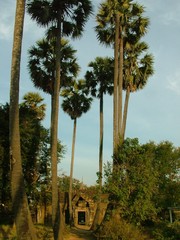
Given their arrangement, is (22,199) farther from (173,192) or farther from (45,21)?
(173,192)

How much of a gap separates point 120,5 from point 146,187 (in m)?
14.2

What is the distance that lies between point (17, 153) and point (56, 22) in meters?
11.0

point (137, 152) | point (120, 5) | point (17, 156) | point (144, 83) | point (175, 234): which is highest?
point (120, 5)

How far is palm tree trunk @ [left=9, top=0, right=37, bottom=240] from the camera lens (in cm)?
1117

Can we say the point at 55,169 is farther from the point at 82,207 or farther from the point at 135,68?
the point at 82,207

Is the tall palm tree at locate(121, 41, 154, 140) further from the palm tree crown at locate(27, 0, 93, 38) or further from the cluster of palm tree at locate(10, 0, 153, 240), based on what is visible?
the palm tree crown at locate(27, 0, 93, 38)

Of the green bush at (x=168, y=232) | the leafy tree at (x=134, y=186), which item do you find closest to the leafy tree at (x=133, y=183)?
Answer: the leafy tree at (x=134, y=186)

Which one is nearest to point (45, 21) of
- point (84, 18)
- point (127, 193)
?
point (84, 18)

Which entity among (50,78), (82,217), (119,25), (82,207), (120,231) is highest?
(119,25)

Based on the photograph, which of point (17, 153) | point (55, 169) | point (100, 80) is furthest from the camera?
point (100, 80)

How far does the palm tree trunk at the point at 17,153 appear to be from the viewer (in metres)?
11.2

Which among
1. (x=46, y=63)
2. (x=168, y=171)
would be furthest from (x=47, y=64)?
(x=168, y=171)

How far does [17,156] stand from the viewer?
11.9 metres

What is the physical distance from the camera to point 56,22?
20.8m
